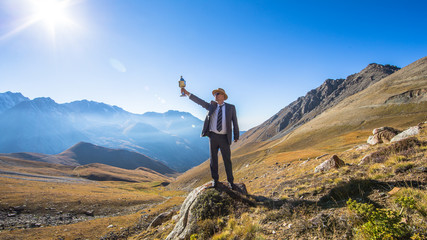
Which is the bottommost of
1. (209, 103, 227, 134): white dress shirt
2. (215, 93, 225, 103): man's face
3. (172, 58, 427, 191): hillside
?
(172, 58, 427, 191): hillside

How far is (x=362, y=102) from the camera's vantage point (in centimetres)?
11425

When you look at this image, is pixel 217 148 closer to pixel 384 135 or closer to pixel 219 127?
pixel 219 127

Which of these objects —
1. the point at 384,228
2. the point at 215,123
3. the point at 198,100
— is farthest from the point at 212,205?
the point at 384,228

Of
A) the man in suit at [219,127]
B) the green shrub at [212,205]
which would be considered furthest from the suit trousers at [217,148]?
the green shrub at [212,205]

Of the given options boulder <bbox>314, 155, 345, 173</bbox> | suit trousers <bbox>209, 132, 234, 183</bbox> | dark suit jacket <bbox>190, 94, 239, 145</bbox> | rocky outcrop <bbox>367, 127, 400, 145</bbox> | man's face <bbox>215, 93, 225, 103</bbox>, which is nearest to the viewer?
suit trousers <bbox>209, 132, 234, 183</bbox>

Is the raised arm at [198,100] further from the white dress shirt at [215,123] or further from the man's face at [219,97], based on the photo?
the white dress shirt at [215,123]

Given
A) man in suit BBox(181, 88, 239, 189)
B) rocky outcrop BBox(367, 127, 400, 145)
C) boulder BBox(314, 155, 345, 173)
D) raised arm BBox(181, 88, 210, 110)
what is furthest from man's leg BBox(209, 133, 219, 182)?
rocky outcrop BBox(367, 127, 400, 145)

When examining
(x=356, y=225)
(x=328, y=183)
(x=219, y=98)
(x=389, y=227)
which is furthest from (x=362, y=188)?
(x=219, y=98)

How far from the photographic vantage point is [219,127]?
8055mm

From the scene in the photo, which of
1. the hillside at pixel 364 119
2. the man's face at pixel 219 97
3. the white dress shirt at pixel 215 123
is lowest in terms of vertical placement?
the hillside at pixel 364 119

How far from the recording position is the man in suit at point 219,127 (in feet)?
26.7

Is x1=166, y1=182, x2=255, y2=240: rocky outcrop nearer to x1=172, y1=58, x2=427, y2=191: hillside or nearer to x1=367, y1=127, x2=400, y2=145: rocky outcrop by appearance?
x1=367, y1=127, x2=400, y2=145: rocky outcrop

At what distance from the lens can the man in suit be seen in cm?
813

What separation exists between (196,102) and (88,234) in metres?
23.2
